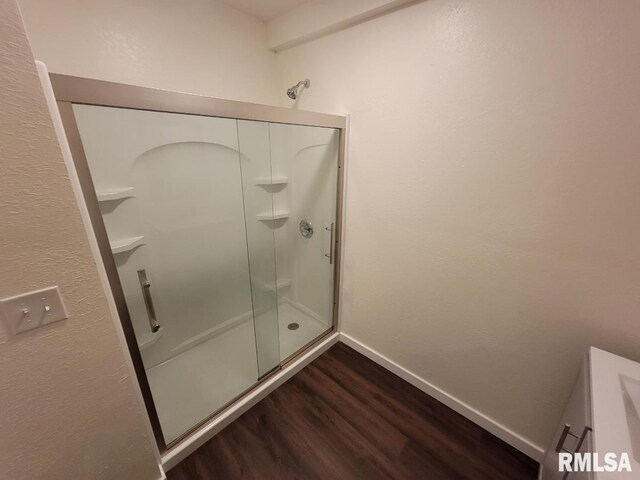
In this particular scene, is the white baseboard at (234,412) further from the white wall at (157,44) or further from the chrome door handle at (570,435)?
the white wall at (157,44)

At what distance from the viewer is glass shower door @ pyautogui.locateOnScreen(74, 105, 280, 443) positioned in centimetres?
149

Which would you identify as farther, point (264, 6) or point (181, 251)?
point (181, 251)

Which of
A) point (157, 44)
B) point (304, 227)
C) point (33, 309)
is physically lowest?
point (304, 227)

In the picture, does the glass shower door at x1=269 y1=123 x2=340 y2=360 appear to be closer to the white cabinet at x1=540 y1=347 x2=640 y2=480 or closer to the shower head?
the shower head

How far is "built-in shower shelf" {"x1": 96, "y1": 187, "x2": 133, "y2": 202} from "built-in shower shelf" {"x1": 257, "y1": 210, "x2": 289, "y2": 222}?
786mm

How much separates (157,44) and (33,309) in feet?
5.10

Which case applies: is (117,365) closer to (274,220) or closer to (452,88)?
(274,220)

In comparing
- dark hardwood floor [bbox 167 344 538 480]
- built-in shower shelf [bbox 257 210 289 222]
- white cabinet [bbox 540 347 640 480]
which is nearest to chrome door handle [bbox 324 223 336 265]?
built-in shower shelf [bbox 257 210 289 222]

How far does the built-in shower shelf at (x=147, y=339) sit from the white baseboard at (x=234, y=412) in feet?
2.16

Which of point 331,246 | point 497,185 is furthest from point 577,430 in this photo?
point 331,246

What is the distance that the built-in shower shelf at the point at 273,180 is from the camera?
1783 mm

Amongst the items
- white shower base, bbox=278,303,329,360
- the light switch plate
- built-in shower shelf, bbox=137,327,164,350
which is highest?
the light switch plate

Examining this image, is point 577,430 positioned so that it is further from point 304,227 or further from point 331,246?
point 304,227

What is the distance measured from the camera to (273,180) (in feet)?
6.23
